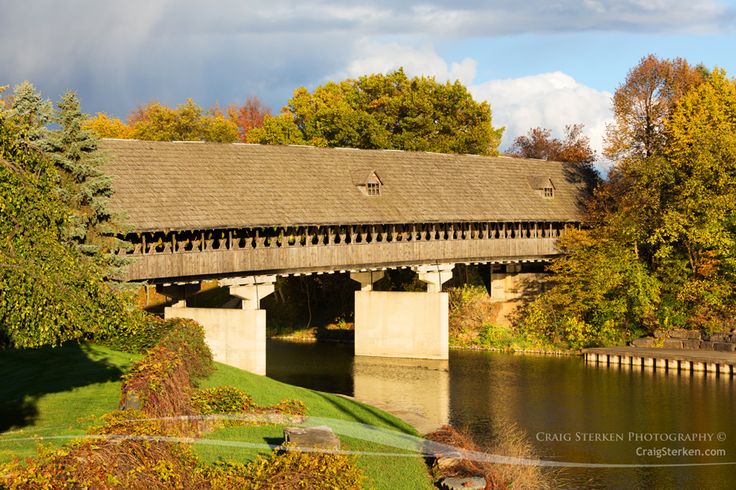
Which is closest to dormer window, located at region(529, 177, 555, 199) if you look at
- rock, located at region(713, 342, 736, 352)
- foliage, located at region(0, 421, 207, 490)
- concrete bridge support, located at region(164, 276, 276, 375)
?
rock, located at region(713, 342, 736, 352)

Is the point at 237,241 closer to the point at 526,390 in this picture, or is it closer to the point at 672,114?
the point at 526,390

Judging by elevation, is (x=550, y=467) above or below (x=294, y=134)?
below

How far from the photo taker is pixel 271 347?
181 ft

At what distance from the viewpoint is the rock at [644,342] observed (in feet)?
166

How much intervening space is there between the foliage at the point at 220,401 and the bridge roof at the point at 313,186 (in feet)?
39.2

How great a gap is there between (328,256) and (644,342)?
54.2 ft

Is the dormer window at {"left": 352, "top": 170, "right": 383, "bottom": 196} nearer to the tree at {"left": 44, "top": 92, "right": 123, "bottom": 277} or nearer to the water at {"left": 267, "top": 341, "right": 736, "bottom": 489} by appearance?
the water at {"left": 267, "top": 341, "right": 736, "bottom": 489}

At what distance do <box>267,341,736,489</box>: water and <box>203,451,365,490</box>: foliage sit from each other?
11405 mm

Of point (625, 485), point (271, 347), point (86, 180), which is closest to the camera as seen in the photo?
point (625, 485)

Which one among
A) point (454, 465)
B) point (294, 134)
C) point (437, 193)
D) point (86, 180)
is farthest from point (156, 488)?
point (294, 134)

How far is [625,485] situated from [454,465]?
242 inches

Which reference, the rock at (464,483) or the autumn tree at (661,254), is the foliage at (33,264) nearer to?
the rock at (464,483)

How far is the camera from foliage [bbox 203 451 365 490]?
665 inches

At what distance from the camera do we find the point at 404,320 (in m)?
50.8
